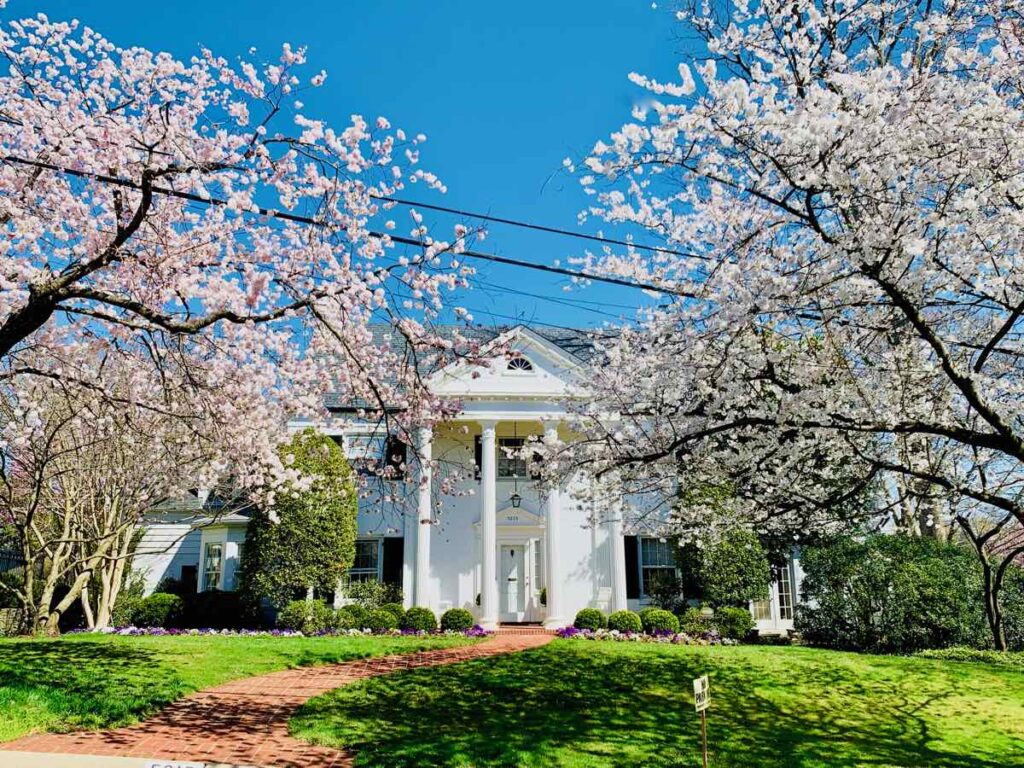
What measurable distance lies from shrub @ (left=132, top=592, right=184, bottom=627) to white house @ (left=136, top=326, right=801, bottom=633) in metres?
1.76

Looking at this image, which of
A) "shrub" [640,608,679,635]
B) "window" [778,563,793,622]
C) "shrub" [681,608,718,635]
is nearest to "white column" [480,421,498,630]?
"shrub" [640,608,679,635]

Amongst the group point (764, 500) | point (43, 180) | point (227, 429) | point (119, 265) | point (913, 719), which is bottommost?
point (913, 719)

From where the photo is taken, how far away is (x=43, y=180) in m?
6.72

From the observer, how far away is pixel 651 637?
16.2m

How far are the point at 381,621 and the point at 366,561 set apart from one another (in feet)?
9.62

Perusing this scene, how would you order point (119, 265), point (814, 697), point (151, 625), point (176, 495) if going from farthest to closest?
point (151, 625)
point (176, 495)
point (814, 697)
point (119, 265)

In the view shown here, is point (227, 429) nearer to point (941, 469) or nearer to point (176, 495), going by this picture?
point (176, 495)

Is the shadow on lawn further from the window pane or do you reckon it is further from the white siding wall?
the window pane

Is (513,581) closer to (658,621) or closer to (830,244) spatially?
(658,621)

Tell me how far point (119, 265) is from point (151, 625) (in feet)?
43.3

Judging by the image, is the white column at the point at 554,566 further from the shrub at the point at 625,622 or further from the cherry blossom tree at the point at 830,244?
the cherry blossom tree at the point at 830,244

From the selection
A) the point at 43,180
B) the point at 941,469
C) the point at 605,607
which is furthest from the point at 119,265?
the point at 605,607

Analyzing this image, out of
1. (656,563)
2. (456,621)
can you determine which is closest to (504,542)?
(456,621)

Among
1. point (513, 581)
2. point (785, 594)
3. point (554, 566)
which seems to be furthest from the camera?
point (513, 581)
